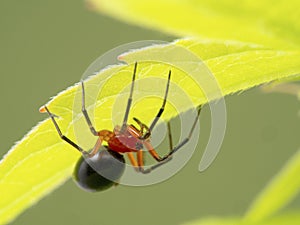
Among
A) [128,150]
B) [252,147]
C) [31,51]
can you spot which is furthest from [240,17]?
[31,51]

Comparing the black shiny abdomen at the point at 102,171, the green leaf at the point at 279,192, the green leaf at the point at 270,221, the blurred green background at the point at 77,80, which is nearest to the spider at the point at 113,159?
the black shiny abdomen at the point at 102,171

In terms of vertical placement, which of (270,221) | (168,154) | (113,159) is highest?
(168,154)

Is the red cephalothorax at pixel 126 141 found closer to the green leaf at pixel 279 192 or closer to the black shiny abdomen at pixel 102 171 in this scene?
the black shiny abdomen at pixel 102 171

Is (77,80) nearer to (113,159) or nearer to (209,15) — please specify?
(113,159)

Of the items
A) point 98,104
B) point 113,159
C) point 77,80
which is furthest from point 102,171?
point 77,80

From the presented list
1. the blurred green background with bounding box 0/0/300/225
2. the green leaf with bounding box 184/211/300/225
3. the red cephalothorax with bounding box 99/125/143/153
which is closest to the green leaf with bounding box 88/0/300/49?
the green leaf with bounding box 184/211/300/225

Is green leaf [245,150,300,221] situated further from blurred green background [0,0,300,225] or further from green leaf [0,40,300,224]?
blurred green background [0,0,300,225]

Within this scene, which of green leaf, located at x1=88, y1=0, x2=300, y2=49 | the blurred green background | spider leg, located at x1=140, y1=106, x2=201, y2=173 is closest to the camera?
green leaf, located at x1=88, y1=0, x2=300, y2=49
